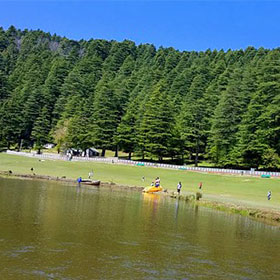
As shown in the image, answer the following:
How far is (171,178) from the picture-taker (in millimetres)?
62906

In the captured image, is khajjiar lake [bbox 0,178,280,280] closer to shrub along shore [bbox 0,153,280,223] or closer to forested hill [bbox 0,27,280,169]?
shrub along shore [bbox 0,153,280,223]

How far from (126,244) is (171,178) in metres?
45.6

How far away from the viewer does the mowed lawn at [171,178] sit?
47959mm

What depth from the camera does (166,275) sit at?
1355 centimetres

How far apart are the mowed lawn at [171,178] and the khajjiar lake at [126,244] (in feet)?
56.0

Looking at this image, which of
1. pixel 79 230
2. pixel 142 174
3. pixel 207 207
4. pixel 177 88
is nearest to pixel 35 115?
pixel 177 88

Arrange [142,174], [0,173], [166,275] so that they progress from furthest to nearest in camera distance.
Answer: [142,174], [0,173], [166,275]

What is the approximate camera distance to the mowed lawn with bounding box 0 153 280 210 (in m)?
48.0

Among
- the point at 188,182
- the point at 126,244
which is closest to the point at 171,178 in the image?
the point at 188,182

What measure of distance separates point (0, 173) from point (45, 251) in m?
44.4

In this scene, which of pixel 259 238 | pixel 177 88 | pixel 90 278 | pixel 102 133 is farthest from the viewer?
pixel 177 88

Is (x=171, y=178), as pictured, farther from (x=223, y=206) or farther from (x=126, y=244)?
(x=126, y=244)

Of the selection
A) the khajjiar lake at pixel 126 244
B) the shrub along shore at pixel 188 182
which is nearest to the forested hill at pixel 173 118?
the shrub along shore at pixel 188 182

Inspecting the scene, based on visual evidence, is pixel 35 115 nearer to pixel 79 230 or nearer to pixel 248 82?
pixel 248 82
